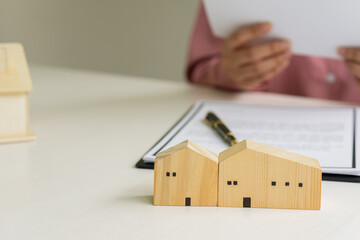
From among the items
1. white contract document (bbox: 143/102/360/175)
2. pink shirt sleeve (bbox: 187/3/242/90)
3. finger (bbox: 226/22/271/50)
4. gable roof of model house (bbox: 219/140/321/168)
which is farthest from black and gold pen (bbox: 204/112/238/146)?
pink shirt sleeve (bbox: 187/3/242/90)

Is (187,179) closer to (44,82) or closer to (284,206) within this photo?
(284,206)

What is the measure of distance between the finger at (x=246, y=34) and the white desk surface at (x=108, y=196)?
0.21 meters

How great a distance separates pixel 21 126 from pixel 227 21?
52 cm

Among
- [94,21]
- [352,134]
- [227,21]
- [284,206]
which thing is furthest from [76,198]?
[94,21]

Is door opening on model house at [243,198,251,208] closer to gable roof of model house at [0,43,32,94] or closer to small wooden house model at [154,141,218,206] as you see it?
small wooden house model at [154,141,218,206]

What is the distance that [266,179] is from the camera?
1.78 feet

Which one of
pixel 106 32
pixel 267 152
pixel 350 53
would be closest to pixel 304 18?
pixel 350 53

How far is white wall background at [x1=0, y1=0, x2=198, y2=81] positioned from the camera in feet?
8.66

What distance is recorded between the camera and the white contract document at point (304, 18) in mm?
964

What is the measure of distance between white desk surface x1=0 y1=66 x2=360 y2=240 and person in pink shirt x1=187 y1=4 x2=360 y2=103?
0.24 meters

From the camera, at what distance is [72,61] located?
3.09 meters

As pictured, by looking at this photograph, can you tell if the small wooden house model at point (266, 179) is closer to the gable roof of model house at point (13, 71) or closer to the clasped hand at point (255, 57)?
the gable roof of model house at point (13, 71)

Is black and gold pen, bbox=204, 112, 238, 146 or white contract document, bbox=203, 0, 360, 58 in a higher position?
white contract document, bbox=203, 0, 360, 58

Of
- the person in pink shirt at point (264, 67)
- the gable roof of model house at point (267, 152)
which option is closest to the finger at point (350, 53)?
the person in pink shirt at point (264, 67)
